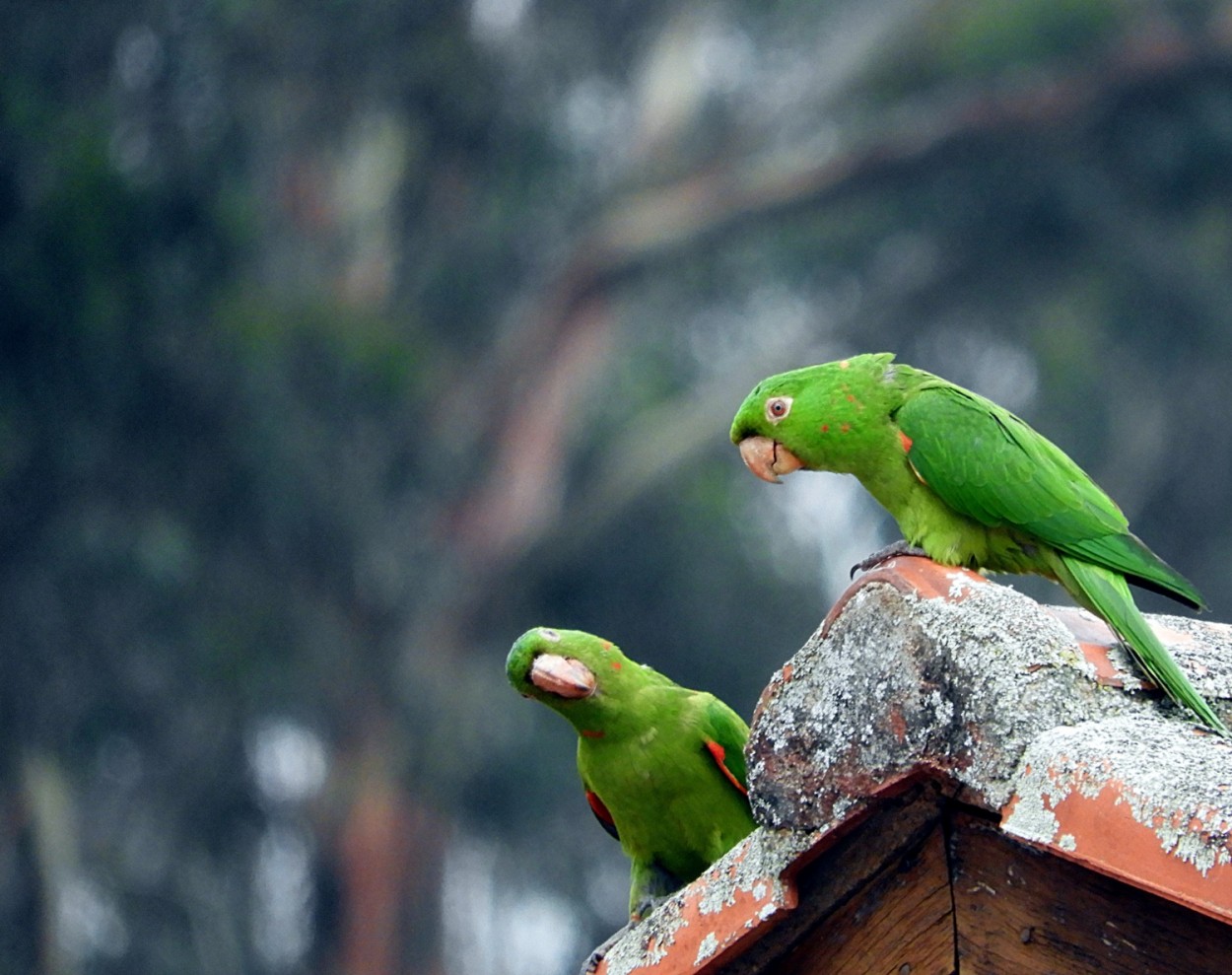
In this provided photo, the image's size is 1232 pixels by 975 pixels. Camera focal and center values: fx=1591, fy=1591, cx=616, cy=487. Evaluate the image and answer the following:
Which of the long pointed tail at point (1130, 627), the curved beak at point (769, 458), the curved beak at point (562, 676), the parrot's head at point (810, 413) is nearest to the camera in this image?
the long pointed tail at point (1130, 627)

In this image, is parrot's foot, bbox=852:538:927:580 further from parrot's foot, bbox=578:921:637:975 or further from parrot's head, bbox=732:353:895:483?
parrot's foot, bbox=578:921:637:975

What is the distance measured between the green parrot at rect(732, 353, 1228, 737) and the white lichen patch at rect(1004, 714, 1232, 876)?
92cm

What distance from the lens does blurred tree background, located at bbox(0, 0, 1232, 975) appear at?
11406 mm

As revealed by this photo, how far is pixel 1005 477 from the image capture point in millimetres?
3195

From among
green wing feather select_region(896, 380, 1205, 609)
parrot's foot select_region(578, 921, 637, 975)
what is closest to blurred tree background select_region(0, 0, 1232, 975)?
green wing feather select_region(896, 380, 1205, 609)

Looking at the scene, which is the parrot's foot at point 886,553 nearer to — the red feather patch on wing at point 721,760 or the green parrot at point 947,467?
the green parrot at point 947,467

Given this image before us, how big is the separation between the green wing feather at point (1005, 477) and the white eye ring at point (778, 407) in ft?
0.77

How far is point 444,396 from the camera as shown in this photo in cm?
1375

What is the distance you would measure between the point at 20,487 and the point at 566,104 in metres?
5.80

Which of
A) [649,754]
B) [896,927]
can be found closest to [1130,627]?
[896,927]

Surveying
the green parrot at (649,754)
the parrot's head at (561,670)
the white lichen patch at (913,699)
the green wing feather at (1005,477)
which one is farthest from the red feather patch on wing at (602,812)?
the white lichen patch at (913,699)

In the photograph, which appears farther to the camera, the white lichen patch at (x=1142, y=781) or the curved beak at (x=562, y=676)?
the curved beak at (x=562, y=676)

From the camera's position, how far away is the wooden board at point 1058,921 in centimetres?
199

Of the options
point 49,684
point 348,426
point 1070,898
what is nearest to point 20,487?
point 49,684
